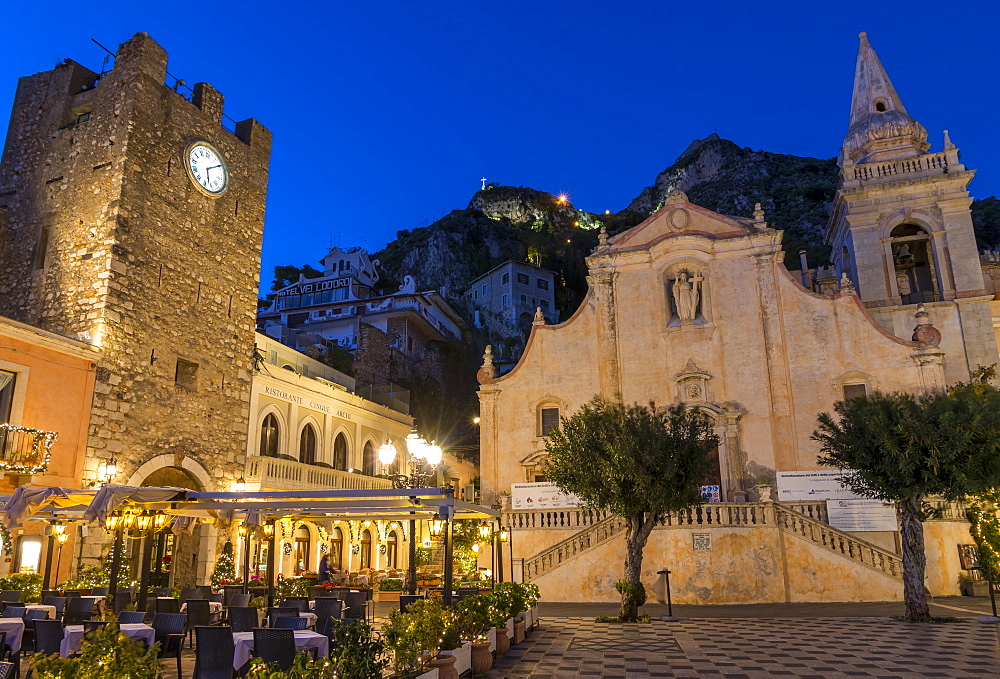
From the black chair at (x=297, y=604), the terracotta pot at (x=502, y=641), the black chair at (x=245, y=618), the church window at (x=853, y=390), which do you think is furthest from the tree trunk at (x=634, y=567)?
the church window at (x=853, y=390)

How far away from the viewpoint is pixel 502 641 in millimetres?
12477

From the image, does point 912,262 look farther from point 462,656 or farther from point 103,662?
point 103,662

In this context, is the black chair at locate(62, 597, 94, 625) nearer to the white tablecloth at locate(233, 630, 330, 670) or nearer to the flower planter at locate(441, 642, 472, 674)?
the white tablecloth at locate(233, 630, 330, 670)

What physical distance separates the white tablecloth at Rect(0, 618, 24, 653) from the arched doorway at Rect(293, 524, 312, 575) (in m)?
18.2

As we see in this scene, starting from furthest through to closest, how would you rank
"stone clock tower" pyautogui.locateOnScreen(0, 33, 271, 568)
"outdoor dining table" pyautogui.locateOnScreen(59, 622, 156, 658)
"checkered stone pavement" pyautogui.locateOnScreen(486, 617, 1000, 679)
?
"stone clock tower" pyautogui.locateOnScreen(0, 33, 271, 568) < "checkered stone pavement" pyautogui.locateOnScreen(486, 617, 1000, 679) < "outdoor dining table" pyautogui.locateOnScreen(59, 622, 156, 658)

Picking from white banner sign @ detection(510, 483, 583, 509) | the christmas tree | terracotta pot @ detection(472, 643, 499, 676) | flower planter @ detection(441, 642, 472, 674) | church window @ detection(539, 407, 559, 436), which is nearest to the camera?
flower planter @ detection(441, 642, 472, 674)

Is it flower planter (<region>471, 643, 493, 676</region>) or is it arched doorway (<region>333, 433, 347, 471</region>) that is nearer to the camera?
flower planter (<region>471, 643, 493, 676</region>)

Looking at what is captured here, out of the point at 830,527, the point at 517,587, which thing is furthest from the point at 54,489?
the point at 830,527

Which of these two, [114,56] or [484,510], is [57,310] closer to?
[114,56]

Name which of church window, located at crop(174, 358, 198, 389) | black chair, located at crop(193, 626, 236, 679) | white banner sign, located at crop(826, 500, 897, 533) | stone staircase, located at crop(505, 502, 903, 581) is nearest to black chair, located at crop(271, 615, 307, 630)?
black chair, located at crop(193, 626, 236, 679)

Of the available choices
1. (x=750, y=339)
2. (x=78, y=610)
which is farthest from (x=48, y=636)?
(x=750, y=339)

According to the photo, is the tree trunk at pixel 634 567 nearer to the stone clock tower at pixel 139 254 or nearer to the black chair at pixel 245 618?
the black chair at pixel 245 618

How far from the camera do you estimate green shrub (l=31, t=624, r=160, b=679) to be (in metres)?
5.81

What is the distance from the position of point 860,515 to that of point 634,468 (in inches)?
389
